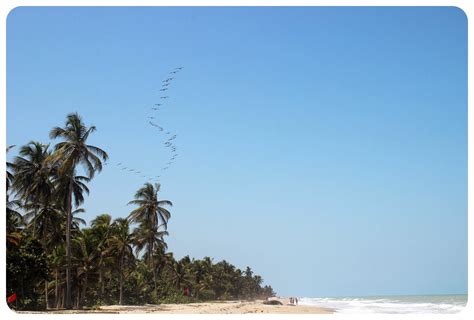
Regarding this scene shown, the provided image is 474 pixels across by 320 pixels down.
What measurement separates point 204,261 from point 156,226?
2062 inches

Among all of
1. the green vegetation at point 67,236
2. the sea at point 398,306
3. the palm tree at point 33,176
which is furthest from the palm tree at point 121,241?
the sea at point 398,306

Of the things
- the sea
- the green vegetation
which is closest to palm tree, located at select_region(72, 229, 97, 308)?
the green vegetation

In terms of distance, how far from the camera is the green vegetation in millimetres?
36594

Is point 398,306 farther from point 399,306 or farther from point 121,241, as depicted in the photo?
point 121,241

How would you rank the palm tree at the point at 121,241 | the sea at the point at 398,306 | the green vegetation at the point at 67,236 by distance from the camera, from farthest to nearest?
the sea at the point at 398,306 → the palm tree at the point at 121,241 → the green vegetation at the point at 67,236

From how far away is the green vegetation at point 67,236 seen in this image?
3659 cm

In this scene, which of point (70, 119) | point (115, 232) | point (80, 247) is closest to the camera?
point (70, 119)

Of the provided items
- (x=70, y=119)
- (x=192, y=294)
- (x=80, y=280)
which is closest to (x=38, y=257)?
(x=70, y=119)

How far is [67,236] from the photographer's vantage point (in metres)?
38.2

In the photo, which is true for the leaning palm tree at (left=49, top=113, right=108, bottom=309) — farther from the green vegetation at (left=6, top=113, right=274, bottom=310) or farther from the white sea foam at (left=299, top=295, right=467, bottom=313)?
the white sea foam at (left=299, top=295, right=467, bottom=313)

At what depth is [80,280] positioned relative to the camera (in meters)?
51.3

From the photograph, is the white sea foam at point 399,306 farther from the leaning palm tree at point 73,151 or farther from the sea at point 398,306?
the leaning palm tree at point 73,151

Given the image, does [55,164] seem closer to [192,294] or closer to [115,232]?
[115,232]
